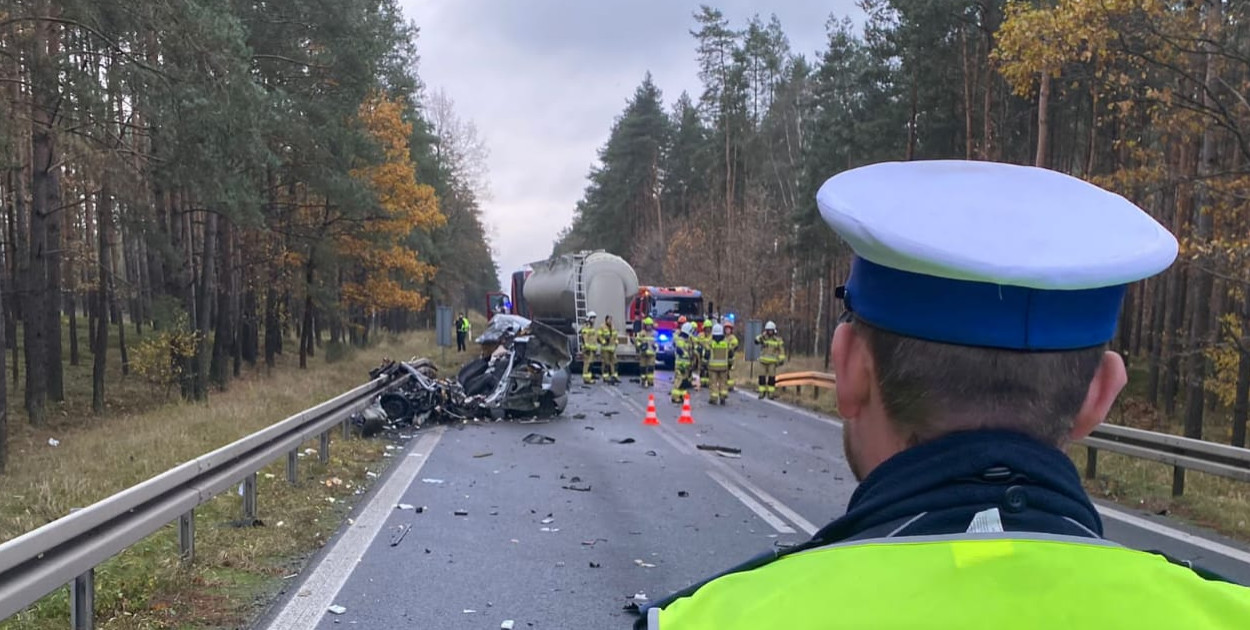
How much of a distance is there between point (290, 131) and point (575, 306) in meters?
10.4

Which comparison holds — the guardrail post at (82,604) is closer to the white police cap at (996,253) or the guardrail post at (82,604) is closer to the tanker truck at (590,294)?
the white police cap at (996,253)

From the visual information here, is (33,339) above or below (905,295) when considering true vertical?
below

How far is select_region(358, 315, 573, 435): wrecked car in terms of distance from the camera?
14.7m

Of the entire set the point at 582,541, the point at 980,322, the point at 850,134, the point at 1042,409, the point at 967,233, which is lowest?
the point at 582,541

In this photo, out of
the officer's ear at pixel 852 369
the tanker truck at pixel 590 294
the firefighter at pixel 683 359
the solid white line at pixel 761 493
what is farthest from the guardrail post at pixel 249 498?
the tanker truck at pixel 590 294

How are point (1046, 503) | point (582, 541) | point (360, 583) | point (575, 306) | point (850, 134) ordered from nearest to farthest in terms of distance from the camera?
point (1046, 503)
point (360, 583)
point (582, 541)
point (575, 306)
point (850, 134)

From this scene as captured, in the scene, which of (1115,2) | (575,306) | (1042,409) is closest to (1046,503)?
(1042,409)

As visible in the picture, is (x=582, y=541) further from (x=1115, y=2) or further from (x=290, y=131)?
(x=290, y=131)

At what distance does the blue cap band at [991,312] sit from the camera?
115cm

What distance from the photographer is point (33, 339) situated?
60.6 feet

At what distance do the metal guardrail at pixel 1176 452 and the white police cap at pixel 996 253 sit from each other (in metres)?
7.15

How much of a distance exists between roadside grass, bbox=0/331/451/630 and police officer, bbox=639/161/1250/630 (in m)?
4.86

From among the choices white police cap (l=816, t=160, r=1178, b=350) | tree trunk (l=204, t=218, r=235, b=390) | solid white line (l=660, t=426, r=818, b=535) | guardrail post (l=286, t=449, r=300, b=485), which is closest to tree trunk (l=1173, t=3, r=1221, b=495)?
solid white line (l=660, t=426, r=818, b=535)

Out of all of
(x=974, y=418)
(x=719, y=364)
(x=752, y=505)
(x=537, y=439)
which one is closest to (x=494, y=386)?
(x=537, y=439)
